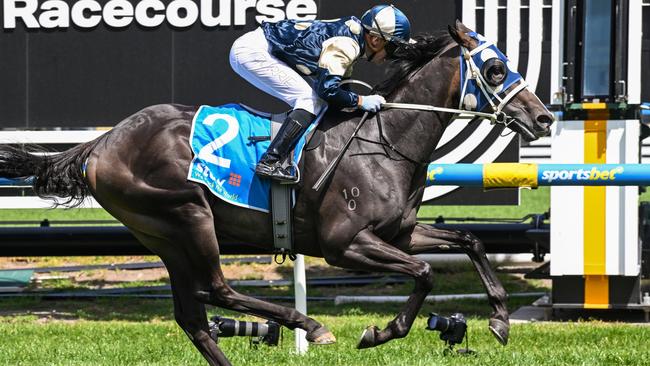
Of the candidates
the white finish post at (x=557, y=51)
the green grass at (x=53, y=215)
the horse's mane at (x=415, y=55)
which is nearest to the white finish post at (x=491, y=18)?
the white finish post at (x=557, y=51)

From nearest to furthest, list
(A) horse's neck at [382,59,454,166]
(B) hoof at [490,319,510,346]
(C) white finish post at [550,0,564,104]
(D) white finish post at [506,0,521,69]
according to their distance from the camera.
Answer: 1. (B) hoof at [490,319,510,346]
2. (A) horse's neck at [382,59,454,166]
3. (C) white finish post at [550,0,564,104]
4. (D) white finish post at [506,0,521,69]

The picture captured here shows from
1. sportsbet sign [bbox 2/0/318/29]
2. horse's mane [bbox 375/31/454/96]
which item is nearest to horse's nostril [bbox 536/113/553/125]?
horse's mane [bbox 375/31/454/96]

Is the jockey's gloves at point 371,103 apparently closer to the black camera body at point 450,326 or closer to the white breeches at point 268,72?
the white breeches at point 268,72

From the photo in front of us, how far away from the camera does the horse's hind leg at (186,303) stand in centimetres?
571

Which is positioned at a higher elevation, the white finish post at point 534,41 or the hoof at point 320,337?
the white finish post at point 534,41

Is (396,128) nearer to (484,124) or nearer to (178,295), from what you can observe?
(178,295)

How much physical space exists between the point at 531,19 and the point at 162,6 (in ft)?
9.54

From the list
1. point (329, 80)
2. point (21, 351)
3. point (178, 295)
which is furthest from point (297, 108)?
point (21, 351)

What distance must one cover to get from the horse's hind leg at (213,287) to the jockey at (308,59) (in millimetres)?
438

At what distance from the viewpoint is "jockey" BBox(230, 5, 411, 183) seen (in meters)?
5.46

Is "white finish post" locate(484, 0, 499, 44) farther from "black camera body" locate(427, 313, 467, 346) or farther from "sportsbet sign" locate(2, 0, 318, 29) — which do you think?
"black camera body" locate(427, 313, 467, 346)

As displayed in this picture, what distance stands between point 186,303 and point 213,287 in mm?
229

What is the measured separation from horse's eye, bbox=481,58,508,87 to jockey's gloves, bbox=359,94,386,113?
1.72 ft

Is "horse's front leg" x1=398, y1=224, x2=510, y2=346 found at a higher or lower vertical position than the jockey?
lower
